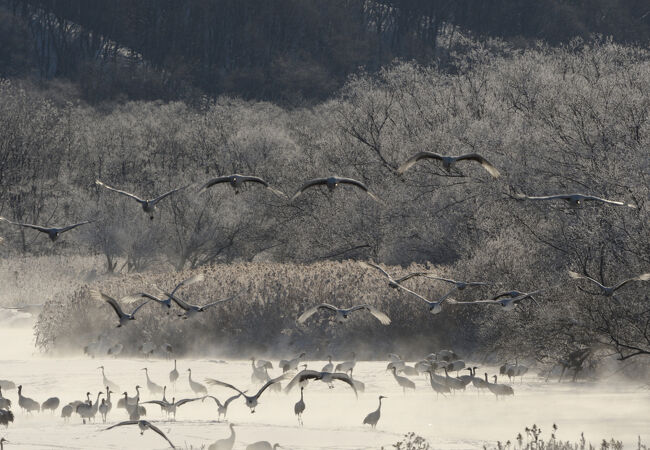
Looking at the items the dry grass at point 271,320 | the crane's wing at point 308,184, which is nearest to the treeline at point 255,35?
the dry grass at point 271,320

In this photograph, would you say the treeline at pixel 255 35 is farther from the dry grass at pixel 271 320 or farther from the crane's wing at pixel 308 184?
the crane's wing at pixel 308 184

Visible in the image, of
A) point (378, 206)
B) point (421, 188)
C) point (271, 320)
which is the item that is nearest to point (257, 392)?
point (271, 320)

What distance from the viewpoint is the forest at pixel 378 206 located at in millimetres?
20297

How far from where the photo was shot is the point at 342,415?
17109 millimetres

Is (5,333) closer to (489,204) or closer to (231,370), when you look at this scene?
(231,370)

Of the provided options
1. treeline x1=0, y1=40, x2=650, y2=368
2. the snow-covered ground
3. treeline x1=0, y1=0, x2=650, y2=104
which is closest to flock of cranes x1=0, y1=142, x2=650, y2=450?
the snow-covered ground

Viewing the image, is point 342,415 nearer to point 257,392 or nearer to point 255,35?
point 257,392

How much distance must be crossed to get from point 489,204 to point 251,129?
2919 cm

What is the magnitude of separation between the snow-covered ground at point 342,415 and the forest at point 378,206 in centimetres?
134

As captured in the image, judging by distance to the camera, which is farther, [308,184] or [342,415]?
[342,415]

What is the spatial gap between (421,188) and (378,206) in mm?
2238

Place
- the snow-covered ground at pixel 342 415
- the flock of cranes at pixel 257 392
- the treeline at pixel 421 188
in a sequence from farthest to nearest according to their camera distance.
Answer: the treeline at pixel 421 188 → the flock of cranes at pixel 257 392 → the snow-covered ground at pixel 342 415

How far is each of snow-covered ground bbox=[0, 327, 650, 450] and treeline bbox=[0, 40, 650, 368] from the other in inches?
62.0

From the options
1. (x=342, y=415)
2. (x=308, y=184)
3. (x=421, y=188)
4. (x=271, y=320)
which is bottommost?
(x=342, y=415)
